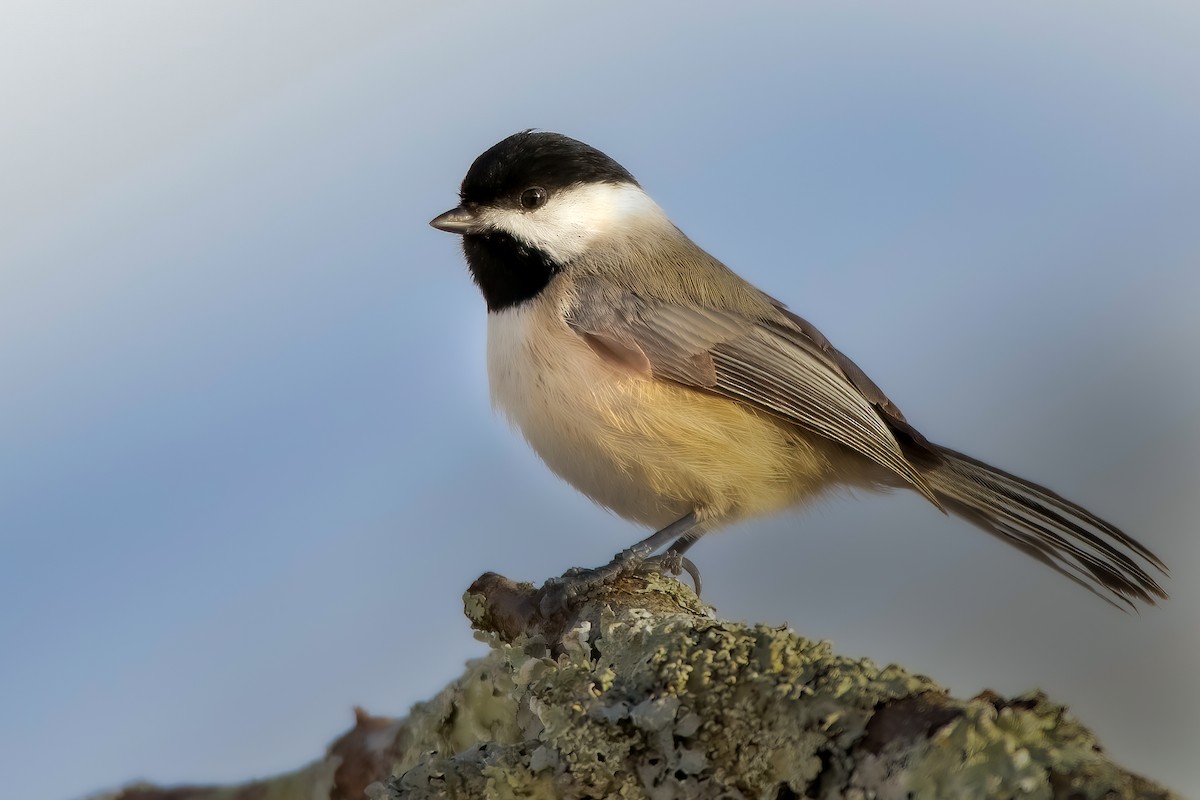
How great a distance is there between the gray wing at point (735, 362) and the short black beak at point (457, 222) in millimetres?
302

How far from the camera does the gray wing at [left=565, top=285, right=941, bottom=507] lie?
2.10m

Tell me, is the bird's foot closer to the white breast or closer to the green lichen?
the white breast

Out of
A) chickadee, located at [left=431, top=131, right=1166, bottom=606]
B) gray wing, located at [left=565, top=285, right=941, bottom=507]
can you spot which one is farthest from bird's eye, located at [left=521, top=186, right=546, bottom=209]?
gray wing, located at [left=565, top=285, right=941, bottom=507]

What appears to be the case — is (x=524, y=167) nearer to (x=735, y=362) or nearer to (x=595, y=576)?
(x=735, y=362)

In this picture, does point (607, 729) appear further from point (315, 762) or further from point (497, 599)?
point (315, 762)

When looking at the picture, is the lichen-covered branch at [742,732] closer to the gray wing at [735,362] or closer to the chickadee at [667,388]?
the chickadee at [667,388]

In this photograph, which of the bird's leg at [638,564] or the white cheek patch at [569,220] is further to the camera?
the white cheek patch at [569,220]

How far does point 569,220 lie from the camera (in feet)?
7.61

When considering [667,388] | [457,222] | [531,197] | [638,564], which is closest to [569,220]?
[531,197]

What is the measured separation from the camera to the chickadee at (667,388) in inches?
79.9

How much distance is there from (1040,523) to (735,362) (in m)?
0.70

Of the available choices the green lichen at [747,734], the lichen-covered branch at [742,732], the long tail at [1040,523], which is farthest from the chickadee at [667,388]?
the green lichen at [747,734]

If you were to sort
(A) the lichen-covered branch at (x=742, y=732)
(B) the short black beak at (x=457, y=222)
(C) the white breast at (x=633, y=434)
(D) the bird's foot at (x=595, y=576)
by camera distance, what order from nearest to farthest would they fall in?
(A) the lichen-covered branch at (x=742, y=732)
(D) the bird's foot at (x=595, y=576)
(C) the white breast at (x=633, y=434)
(B) the short black beak at (x=457, y=222)

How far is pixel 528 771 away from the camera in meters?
1.14
